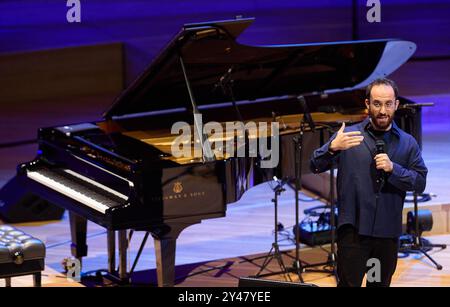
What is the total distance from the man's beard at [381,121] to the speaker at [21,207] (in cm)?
393

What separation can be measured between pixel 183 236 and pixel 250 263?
863 mm

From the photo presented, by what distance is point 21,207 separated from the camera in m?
7.60

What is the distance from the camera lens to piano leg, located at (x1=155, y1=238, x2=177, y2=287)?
214 inches

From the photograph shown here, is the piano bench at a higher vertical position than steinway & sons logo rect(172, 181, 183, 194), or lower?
lower

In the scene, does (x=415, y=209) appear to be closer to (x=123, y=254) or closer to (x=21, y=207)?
(x=123, y=254)

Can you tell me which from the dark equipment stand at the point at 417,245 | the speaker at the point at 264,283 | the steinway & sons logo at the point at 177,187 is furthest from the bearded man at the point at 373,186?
the dark equipment stand at the point at 417,245

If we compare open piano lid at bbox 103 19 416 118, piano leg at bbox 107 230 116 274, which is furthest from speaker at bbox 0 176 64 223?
piano leg at bbox 107 230 116 274

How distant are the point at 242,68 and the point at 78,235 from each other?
165 cm

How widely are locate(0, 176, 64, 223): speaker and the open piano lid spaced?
1.41 m

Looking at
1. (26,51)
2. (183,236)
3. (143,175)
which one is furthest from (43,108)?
(143,175)

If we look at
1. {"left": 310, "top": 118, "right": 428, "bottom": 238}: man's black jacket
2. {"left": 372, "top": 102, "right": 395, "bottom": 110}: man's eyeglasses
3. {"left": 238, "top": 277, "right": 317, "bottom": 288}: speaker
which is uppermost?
{"left": 372, "top": 102, "right": 395, "bottom": 110}: man's eyeglasses

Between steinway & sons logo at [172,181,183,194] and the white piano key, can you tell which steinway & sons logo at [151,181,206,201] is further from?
the white piano key

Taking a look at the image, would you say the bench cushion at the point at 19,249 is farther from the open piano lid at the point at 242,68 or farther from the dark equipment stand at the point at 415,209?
the dark equipment stand at the point at 415,209
